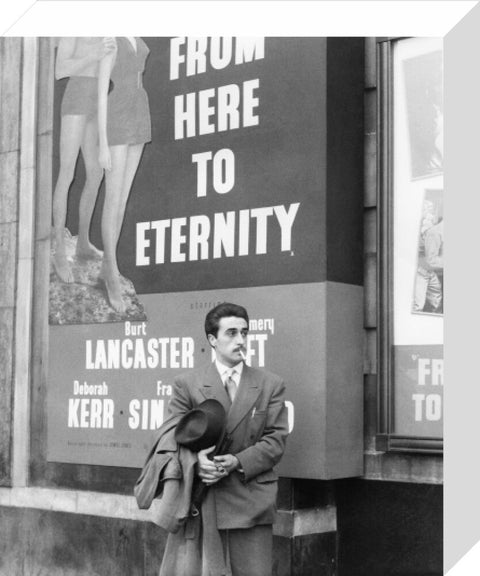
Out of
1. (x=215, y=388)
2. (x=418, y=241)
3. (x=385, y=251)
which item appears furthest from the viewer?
(x=385, y=251)

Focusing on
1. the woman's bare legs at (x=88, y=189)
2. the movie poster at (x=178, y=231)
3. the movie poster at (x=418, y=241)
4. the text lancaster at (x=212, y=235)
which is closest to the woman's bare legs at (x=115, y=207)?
the movie poster at (x=178, y=231)

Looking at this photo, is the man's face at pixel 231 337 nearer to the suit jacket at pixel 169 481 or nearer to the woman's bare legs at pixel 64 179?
the suit jacket at pixel 169 481

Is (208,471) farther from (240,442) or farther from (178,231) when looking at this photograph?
(178,231)

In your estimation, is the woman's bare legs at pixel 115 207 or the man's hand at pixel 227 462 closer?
the man's hand at pixel 227 462

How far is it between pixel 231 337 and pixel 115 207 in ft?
9.78

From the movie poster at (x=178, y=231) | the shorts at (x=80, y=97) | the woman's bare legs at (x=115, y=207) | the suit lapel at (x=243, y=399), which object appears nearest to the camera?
the suit lapel at (x=243, y=399)

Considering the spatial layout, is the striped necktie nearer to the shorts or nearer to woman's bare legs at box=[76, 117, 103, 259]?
woman's bare legs at box=[76, 117, 103, 259]

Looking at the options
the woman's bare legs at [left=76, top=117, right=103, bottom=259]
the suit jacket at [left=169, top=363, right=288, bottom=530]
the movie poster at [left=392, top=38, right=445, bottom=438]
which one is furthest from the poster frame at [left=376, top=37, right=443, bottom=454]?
the woman's bare legs at [left=76, top=117, right=103, bottom=259]

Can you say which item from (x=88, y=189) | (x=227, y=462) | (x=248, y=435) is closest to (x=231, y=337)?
(x=248, y=435)

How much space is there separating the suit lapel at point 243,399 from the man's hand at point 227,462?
0.25 meters

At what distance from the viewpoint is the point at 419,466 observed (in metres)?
7.47

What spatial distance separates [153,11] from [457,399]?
311cm

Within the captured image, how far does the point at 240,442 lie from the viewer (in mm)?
6500

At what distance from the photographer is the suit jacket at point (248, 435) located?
6375mm
